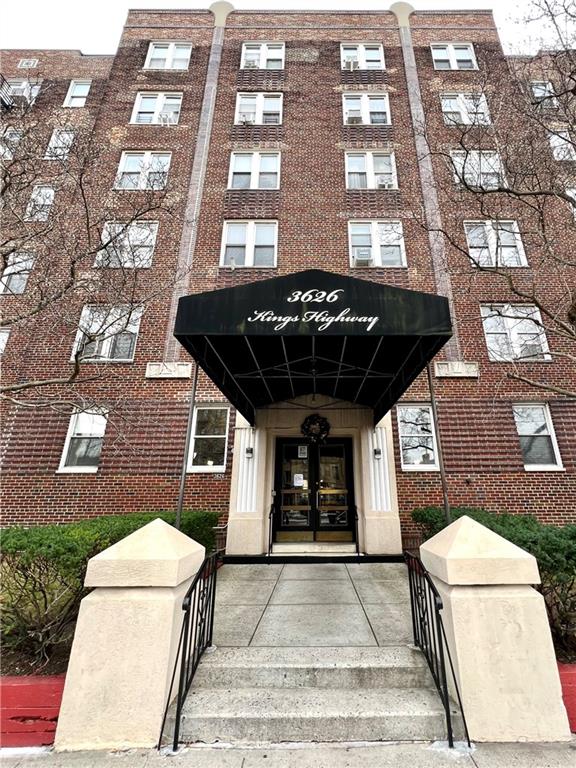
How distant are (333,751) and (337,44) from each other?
2033 centimetres

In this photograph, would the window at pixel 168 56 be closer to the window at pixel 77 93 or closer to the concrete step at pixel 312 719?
the window at pixel 77 93

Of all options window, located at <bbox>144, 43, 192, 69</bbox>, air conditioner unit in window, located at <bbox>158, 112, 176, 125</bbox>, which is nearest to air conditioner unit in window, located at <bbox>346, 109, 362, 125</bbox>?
air conditioner unit in window, located at <bbox>158, 112, 176, 125</bbox>

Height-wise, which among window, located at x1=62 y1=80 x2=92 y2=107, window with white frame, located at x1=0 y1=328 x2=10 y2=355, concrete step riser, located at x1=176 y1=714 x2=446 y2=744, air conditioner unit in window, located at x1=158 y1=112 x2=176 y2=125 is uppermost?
window, located at x1=62 y1=80 x2=92 y2=107

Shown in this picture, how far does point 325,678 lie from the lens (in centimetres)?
337

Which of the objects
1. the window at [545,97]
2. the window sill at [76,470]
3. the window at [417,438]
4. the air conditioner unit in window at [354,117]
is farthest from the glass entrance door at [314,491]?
the air conditioner unit in window at [354,117]

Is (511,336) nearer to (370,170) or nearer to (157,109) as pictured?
(370,170)

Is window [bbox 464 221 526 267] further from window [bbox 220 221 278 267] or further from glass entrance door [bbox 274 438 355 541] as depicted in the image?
glass entrance door [bbox 274 438 355 541]

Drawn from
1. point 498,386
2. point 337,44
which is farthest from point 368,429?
point 337,44

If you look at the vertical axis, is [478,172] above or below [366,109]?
below

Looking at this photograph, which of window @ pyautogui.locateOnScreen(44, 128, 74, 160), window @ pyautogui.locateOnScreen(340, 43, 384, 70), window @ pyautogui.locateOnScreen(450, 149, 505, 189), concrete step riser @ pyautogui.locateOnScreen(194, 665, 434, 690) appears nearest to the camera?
concrete step riser @ pyautogui.locateOnScreen(194, 665, 434, 690)

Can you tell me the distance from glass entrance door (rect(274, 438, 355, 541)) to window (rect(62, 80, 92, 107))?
49.7 feet

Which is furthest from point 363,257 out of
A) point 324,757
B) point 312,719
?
point 324,757

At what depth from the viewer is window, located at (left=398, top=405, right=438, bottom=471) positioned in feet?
30.0

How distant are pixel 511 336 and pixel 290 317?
27.4 ft
